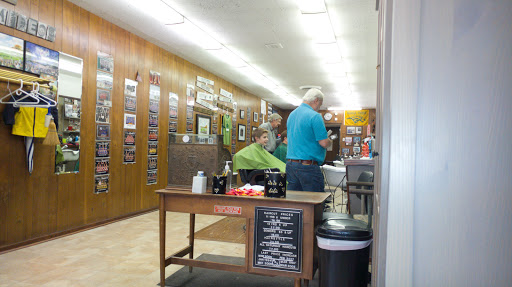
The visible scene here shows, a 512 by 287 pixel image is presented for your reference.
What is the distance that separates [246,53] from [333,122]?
867 cm

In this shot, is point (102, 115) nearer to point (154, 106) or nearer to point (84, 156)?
point (84, 156)

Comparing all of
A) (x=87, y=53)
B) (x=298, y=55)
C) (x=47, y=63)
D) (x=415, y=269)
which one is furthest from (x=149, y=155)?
(x=415, y=269)

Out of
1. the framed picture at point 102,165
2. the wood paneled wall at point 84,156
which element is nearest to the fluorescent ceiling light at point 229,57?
the wood paneled wall at point 84,156

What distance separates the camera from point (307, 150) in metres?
3.13

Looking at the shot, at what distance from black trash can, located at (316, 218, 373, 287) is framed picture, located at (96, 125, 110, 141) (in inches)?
139

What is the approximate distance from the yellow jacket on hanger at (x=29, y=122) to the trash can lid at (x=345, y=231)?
2.87 meters

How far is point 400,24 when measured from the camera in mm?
1188

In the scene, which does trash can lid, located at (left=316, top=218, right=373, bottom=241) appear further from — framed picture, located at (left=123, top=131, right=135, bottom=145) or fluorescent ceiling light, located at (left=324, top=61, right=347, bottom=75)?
fluorescent ceiling light, located at (left=324, top=61, right=347, bottom=75)

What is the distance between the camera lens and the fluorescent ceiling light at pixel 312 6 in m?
3.99

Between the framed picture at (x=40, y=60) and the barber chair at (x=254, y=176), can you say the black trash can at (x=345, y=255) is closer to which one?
the barber chair at (x=254, y=176)

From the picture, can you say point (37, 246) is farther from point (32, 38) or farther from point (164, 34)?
point (164, 34)

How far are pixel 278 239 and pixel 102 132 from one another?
329 centimetres

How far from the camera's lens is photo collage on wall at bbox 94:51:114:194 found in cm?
457

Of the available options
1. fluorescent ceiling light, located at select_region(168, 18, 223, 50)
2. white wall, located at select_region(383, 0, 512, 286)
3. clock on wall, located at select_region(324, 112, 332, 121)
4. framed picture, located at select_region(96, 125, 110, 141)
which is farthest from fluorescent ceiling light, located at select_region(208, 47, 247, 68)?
clock on wall, located at select_region(324, 112, 332, 121)
